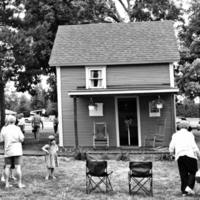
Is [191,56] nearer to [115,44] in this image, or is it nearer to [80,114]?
[115,44]

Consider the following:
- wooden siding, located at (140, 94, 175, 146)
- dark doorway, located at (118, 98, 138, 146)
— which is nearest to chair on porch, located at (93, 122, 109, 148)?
dark doorway, located at (118, 98, 138, 146)

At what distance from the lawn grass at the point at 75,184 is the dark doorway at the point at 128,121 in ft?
13.3

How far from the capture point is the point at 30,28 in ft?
67.7

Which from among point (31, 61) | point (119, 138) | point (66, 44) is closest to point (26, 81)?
point (31, 61)

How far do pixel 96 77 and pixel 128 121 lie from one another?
2.64 meters

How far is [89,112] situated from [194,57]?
11241 mm

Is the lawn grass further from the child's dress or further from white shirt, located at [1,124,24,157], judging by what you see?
white shirt, located at [1,124,24,157]

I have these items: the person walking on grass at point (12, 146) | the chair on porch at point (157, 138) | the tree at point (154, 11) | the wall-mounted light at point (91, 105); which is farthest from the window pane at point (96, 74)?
the tree at point (154, 11)

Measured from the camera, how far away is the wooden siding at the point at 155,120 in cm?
1574

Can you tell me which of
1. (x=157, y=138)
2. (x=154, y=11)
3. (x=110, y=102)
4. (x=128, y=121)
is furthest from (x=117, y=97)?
(x=154, y=11)

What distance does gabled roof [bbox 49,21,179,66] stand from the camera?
641 inches

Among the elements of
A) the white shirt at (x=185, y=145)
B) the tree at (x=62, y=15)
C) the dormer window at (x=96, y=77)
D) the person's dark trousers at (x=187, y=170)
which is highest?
the tree at (x=62, y=15)

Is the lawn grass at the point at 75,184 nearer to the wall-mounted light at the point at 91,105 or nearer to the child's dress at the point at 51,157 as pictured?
the child's dress at the point at 51,157

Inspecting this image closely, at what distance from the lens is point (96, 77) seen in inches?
643
